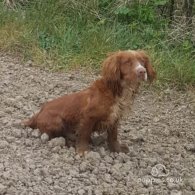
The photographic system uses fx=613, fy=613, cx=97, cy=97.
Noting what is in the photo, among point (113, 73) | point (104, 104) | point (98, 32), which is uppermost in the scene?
point (113, 73)

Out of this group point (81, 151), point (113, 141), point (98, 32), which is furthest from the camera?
point (98, 32)

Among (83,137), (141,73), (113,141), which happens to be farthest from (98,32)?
(141,73)

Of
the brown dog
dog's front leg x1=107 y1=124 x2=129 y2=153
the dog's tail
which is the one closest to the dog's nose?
the brown dog

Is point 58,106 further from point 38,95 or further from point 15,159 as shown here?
point 38,95

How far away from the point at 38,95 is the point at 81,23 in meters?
2.36

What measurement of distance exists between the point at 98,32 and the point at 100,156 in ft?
11.9

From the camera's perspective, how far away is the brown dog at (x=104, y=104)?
212 inches

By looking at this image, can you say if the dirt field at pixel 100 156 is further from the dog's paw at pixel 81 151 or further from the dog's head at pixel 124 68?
the dog's head at pixel 124 68

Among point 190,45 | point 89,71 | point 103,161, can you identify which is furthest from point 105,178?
point 190,45

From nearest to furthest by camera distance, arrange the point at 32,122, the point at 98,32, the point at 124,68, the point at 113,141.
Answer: the point at 124,68 → the point at 113,141 → the point at 32,122 → the point at 98,32

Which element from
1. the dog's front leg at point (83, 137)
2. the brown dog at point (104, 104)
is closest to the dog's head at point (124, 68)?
the brown dog at point (104, 104)

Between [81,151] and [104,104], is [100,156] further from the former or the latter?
[104,104]

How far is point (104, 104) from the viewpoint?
5438mm

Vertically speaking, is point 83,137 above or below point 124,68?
below
